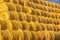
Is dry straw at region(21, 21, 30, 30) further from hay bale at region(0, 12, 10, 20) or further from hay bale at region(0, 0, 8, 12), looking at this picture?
hay bale at region(0, 0, 8, 12)

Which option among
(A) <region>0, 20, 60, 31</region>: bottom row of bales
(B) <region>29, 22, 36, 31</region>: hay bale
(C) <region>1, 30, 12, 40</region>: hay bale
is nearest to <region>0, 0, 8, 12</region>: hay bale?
(A) <region>0, 20, 60, 31</region>: bottom row of bales

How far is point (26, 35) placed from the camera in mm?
6258

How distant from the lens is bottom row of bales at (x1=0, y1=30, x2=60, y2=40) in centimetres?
559

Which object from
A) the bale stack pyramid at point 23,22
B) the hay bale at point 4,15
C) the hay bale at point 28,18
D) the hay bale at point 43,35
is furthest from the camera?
the hay bale at point 28,18

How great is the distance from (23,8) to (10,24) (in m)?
1.70

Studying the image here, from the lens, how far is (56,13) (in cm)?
1057

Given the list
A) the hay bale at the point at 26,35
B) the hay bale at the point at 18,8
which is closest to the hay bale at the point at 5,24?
the hay bale at the point at 26,35

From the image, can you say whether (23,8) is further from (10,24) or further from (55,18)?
(55,18)

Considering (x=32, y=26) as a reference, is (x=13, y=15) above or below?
above

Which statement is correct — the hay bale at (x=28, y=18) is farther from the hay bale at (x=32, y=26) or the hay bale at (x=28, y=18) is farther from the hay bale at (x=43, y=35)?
the hay bale at (x=43, y=35)

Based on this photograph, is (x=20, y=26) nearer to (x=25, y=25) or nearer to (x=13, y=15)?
(x=25, y=25)

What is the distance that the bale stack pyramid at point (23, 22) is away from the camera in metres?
6.03

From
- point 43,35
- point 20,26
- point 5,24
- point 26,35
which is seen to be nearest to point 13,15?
point 20,26

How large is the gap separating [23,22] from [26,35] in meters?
0.65
